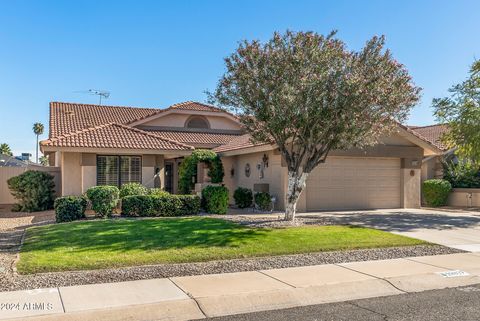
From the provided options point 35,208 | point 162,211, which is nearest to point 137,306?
point 162,211

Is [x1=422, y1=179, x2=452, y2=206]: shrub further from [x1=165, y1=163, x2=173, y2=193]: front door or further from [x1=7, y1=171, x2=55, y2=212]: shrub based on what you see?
[x1=7, y1=171, x2=55, y2=212]: shrub

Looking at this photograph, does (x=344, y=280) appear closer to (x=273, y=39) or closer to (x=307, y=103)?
(x=307, y=103)

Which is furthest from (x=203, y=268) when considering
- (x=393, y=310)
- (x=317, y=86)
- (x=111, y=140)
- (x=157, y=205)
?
(x=111, y=140)

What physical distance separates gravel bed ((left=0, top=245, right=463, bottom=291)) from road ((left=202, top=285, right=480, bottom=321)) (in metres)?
2.37

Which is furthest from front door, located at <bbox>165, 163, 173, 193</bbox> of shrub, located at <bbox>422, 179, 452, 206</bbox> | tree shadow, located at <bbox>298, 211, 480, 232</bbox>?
shrub, located at <bbox>422, 179, 452, 206</bbox>

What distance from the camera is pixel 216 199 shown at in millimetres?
17906

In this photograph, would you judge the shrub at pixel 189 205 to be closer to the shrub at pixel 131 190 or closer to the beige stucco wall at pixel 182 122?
the shrub at pixel 131 190

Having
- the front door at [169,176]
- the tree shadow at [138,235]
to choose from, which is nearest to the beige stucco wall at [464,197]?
the front door at [169,176]

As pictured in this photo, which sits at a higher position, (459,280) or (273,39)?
(273,39)

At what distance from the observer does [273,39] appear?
1326cm

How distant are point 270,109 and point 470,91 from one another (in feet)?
39.3

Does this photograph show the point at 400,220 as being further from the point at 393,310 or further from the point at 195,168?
the point at 393,310

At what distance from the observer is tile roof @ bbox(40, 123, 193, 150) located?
1875 cm

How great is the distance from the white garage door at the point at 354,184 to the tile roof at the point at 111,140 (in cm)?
623
